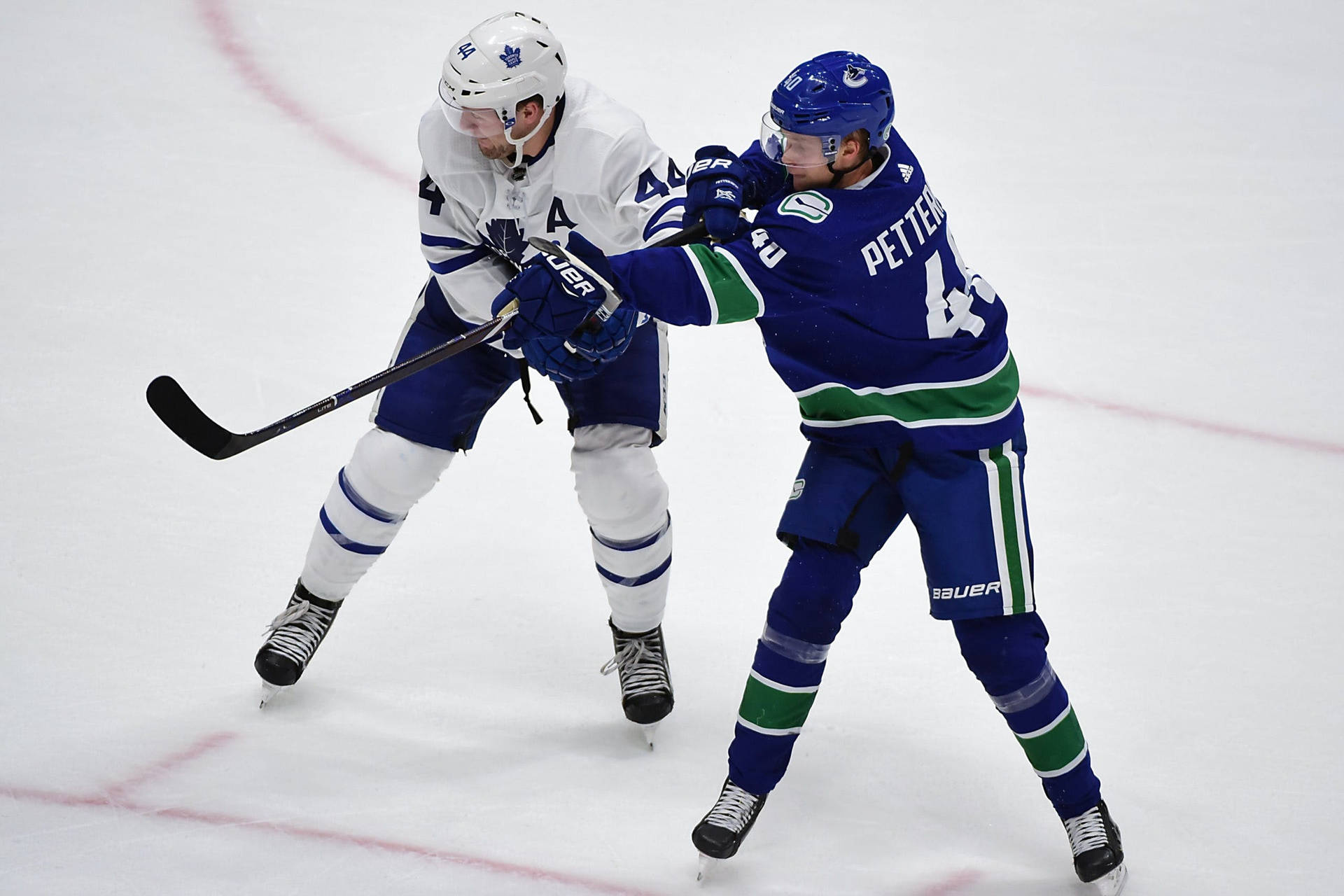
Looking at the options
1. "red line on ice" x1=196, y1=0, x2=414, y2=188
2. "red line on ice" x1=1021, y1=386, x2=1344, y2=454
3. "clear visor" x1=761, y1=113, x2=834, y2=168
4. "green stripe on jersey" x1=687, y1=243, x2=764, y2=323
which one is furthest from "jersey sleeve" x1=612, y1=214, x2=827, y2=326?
"red line on ice" x1=196, y1=0, x2=414, y2=188

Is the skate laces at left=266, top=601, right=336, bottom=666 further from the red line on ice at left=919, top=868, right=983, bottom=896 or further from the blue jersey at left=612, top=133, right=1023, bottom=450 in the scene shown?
the red line on ice at left=919, top=868, right=983, bottom=896

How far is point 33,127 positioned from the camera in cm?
465

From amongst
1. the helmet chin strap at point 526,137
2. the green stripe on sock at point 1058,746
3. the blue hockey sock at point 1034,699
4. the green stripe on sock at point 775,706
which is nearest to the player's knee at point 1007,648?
the blue hockey sock at point 1034,699

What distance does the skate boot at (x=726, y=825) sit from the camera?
2.51 m

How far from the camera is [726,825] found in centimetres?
252

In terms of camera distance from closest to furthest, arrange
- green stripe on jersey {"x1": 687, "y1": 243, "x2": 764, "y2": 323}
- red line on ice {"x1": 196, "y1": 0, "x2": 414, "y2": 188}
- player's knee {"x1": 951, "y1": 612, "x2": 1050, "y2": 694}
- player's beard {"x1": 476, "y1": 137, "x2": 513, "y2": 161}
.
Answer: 1. green stripe on jersey {"x1": 687, "y1": 243, "x2": 764, "y2": 323}
2. player's knee {"x1": 951, "y1": 612, "x2": 1050, "y2": 694}
3. player's beard {"x1": 476, "y1": 137, "x2": 513, "y2": 161}
4. red line on ice {"x1": 196, "y1": 0, "x2": 414, "y2": 188}

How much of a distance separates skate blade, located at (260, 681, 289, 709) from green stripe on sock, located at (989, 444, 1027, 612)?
139 cm

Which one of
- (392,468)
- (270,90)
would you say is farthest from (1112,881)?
(270,90)

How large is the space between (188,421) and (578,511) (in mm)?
1109

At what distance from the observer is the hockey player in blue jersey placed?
7.32 feet

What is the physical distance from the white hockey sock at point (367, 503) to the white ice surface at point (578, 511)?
10.6 inches

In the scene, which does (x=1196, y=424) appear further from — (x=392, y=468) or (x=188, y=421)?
(x=188, y=421)

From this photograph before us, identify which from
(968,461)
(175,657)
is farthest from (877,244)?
(175,657)

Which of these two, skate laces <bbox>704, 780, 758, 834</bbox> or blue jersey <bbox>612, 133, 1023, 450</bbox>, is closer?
blue jersey <bbox>612, 133, 1023, 450</bbox>
